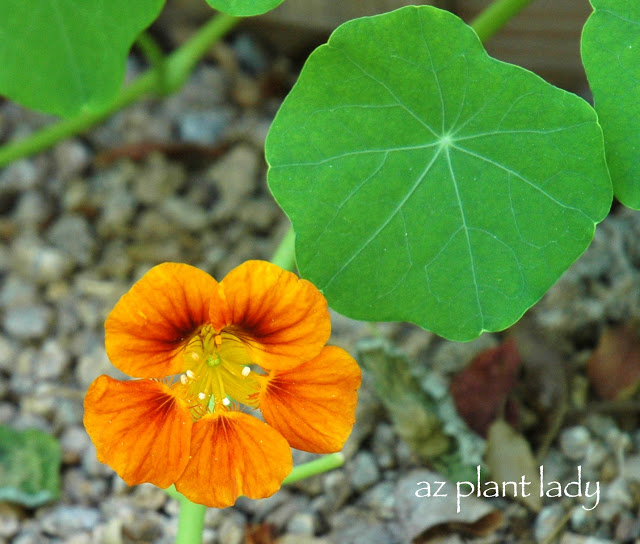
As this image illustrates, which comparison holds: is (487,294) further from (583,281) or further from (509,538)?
(583,281)

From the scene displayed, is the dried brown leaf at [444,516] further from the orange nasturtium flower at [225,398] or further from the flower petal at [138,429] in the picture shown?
the flower petal at [138,429]

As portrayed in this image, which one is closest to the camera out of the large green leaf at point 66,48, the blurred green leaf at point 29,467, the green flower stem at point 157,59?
the large green leaf at point 66,48

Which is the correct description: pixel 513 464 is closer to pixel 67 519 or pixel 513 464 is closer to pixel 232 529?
pixel 232 529

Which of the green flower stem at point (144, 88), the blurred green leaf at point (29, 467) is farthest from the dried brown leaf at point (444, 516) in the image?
the green flower stem at point (144, 88)

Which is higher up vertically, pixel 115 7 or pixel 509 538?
pixel 115 7

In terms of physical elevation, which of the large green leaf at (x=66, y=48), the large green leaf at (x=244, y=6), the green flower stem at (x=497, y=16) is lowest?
the large green leaf at (x=244, y=6)

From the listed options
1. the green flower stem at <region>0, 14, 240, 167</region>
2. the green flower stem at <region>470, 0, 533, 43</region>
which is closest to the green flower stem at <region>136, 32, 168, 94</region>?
the green flower stem at <region>0, 14, 240, 167</region>

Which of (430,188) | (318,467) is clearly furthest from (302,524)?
(430,188)

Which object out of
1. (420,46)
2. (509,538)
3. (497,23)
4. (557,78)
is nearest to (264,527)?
(509,538)
